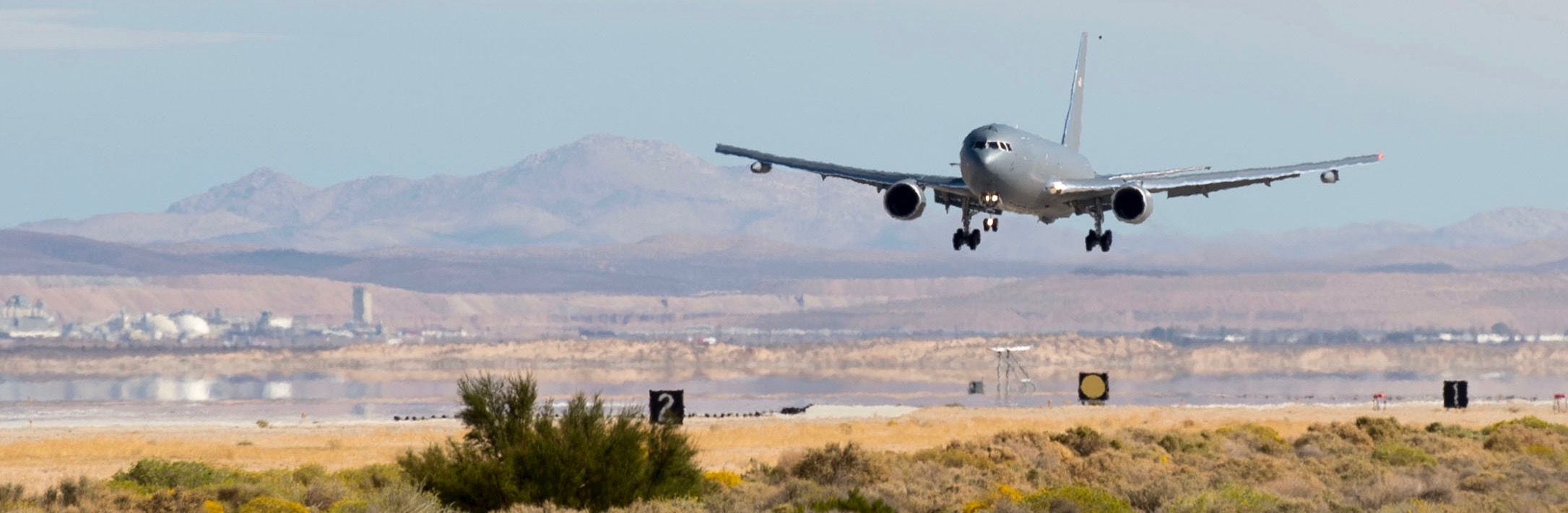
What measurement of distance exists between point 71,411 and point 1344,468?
238 feet

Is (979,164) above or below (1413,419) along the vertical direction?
above

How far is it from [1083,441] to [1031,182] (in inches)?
276

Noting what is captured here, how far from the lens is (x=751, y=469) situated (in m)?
52.8

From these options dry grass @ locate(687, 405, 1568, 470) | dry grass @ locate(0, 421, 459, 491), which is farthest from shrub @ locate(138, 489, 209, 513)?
dry grass @ locate(687, 405, 1568, 470)

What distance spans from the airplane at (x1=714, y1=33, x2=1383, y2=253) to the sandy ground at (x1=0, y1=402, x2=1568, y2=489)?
7.99 metres

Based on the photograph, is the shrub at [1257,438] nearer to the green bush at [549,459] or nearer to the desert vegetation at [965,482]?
the desert vegetation at [965,482]

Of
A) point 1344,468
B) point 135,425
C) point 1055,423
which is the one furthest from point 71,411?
point 1344,468

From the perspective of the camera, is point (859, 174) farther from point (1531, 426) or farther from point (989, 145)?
point (1531, 426)

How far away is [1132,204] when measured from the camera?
2322 inches

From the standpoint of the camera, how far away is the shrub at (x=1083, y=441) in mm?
58812

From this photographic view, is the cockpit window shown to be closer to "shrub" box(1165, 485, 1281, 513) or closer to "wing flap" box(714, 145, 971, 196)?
"wing flap" box(714, 145, 971, 196)

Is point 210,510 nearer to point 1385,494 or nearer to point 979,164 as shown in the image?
point 1385,494

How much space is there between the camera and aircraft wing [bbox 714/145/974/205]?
2421 inches

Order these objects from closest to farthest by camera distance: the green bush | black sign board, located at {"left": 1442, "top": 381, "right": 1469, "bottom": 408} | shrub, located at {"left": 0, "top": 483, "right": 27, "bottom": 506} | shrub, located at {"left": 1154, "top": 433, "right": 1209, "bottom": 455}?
the green bush → shrub, located at {"left": 0, "top": 483, "right": 27, "bottom": 506} → shrub, located at {"left": 1154, "top": 433, "right": 1209, "bottom": 455} → black sign board, located at {"left": 1442, "top": 381, "right": 1469, "bottom": 408}
